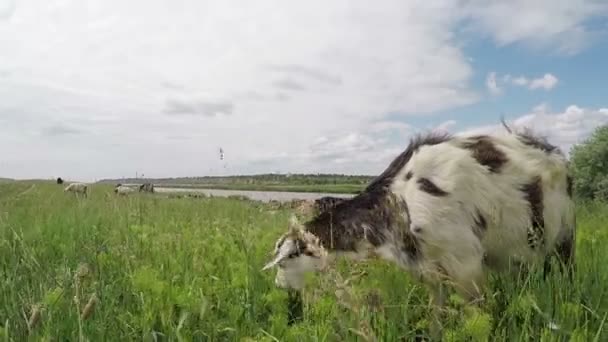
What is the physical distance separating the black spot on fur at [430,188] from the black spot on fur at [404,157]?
34cm

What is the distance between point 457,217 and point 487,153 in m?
0.66

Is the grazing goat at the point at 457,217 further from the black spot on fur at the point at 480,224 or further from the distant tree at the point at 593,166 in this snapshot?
the distant tree at the point at 593,166

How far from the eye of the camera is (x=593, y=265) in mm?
3818

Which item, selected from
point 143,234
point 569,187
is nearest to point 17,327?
point 143,234

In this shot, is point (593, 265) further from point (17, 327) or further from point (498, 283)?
point (17, 327)

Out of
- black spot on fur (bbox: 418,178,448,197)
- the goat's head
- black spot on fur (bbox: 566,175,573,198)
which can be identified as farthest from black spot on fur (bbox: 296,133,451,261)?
black spot on fur (bbox: 566,175,573,198)

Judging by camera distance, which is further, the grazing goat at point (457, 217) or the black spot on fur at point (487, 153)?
the black spot on fur at point (487, 153)

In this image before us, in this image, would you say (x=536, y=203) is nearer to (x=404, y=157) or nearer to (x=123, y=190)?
(x=404, y=157)

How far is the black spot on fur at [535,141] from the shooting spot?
14.4 feet

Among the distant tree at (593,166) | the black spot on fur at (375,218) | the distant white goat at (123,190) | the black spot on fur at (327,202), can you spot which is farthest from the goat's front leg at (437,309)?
the distant white goat at (123,190)

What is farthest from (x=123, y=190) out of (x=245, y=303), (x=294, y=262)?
(x=245, y=303)

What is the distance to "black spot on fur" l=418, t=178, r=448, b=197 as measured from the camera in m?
3.87

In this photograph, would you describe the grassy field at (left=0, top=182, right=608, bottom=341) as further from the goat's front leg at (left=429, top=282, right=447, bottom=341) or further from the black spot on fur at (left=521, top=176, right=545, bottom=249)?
the black spot on fur at (left=521, top=176, right=545, bottom=249)

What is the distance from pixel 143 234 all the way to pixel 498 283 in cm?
385
